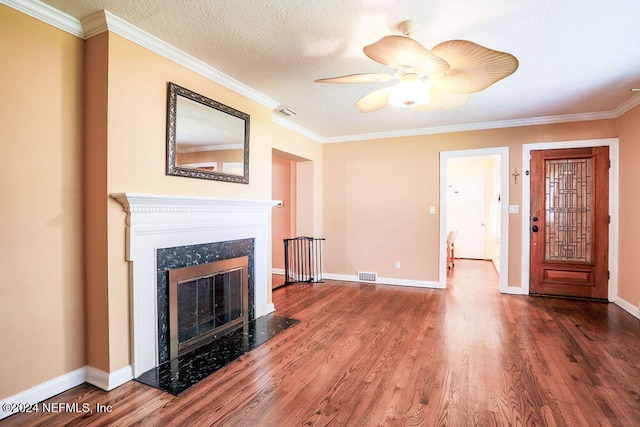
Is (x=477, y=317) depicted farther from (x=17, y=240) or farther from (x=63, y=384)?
(x=17, y=240)

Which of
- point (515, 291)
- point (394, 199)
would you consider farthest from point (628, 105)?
point (394, 199)

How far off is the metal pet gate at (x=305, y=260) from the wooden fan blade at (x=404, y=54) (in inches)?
149

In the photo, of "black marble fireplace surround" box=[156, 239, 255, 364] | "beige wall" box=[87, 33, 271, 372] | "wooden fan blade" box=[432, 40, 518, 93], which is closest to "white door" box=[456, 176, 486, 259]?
"wooden fan blade" box=[432, 40, 518, 93]

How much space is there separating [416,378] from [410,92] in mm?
1943

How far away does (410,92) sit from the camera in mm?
2129

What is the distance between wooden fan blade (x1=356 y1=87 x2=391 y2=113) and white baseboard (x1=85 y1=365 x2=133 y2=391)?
2513 millimetres

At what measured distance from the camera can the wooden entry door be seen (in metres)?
4.07

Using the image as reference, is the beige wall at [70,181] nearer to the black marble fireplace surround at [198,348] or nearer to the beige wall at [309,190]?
the black marble fireplace surround at [198,348]

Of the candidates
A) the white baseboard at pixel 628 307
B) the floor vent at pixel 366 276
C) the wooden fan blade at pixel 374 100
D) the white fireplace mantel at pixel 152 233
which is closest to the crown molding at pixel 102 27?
the white fireplace mantel at pixel 152 233

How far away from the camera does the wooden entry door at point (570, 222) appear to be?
13.4 ft

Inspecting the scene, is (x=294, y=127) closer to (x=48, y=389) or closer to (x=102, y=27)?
(x=102, y=27)

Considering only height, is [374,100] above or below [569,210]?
above

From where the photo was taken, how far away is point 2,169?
180 centimetres

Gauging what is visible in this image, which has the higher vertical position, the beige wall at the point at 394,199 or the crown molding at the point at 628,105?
the crown molding at the point at 628,105
